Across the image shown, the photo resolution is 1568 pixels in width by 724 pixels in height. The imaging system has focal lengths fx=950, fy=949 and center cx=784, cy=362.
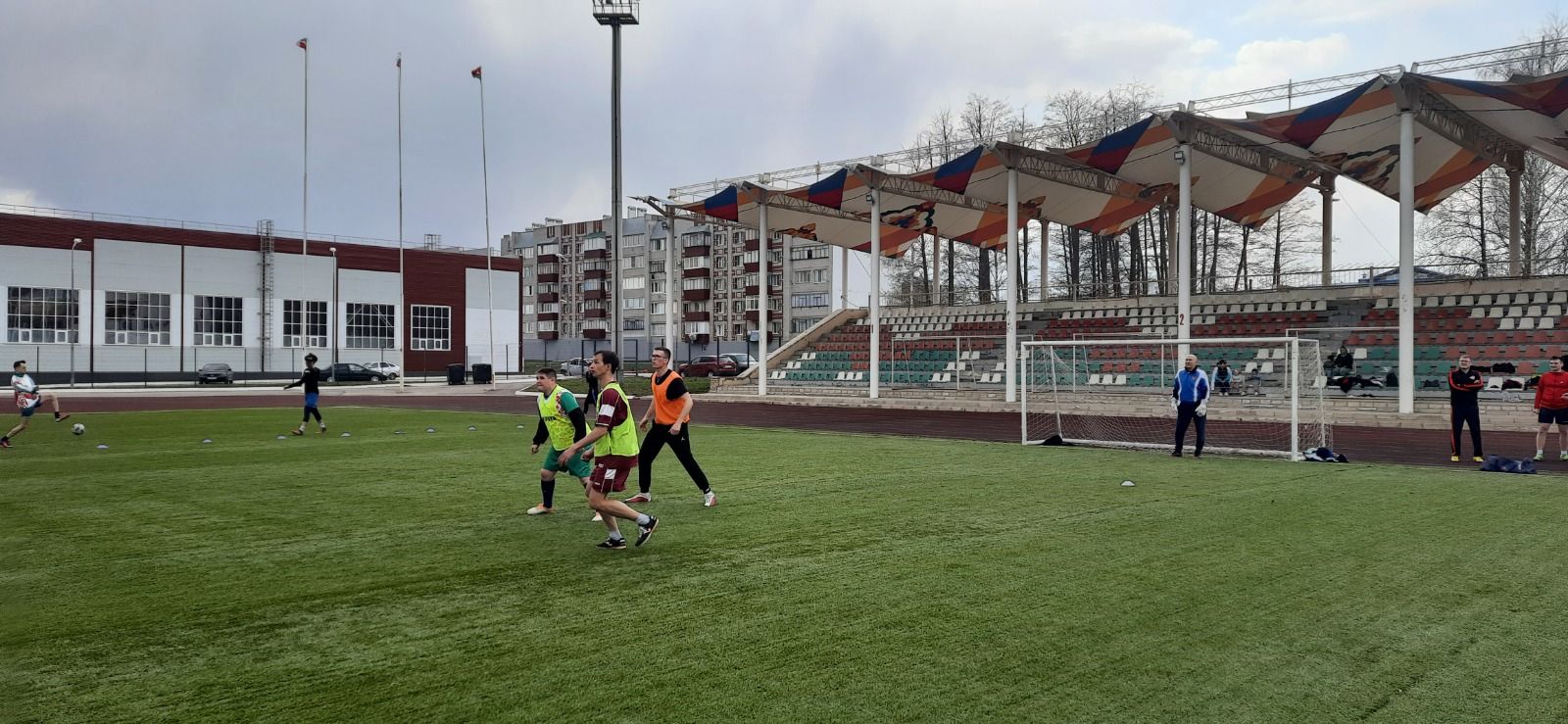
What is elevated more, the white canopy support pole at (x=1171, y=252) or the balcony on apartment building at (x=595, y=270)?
the balcony on apartment building at (x=595, y=270)

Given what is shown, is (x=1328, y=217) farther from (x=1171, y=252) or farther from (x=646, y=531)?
(x=646, y=531)

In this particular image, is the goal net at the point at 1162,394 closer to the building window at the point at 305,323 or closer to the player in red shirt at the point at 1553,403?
the player in red shirt at the point at 1553,403

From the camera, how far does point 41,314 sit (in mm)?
47625

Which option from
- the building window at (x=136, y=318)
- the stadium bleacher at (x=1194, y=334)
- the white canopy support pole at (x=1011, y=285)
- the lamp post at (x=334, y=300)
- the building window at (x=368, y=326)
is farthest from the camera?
the building window at (x=368, y=326)

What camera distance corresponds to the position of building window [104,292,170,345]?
4956 centimetres

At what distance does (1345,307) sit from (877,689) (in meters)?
28.7

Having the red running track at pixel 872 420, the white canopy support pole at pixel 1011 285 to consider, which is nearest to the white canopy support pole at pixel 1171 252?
the white canopy support pole at pixel 1011 285

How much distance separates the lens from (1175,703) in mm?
4105

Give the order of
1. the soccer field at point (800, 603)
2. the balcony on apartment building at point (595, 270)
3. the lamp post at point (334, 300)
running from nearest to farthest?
the soccer field at point (800, 603)
the lamp post at point (334, 300)
the balcony on apartment building at point (595, 270)

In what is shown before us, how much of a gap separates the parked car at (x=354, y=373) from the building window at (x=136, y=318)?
31.8 ft

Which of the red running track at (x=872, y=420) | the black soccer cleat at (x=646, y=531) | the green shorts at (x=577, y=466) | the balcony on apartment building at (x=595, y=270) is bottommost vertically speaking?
the red running track at (x=872, y=420)

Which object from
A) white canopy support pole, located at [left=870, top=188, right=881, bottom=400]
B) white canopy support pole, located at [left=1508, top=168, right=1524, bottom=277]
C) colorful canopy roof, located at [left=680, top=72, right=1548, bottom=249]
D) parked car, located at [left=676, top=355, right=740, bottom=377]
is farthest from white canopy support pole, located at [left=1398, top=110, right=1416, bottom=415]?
parked car, located at [left=676, top=355, right=740, bottom=377]

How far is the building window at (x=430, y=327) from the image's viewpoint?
6034 cm

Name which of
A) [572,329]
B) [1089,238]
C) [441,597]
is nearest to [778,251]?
[572,329]
